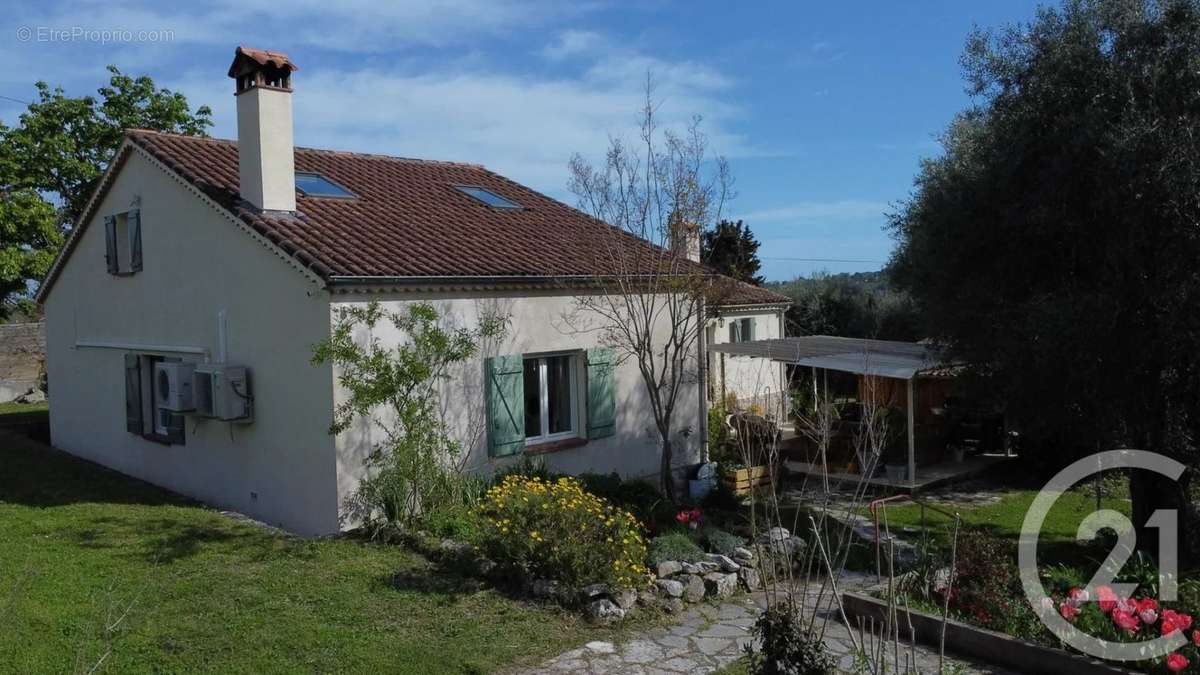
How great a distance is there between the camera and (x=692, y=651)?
746 cm

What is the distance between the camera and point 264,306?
38.3 ft

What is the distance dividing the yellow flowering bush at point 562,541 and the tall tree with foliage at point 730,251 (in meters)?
5.20

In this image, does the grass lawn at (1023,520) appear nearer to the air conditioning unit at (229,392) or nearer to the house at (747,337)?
the house at (747,337)

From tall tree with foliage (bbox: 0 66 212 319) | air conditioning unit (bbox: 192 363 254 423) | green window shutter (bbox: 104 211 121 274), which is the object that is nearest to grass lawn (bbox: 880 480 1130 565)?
air conditioning unit (bbox: 192 363 254 423)

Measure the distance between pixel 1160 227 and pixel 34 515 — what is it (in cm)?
1416

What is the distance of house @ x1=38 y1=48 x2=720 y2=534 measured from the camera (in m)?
11.2

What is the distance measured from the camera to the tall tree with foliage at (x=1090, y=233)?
880 centimetres

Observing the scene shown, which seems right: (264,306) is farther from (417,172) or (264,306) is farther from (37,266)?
(37,266)

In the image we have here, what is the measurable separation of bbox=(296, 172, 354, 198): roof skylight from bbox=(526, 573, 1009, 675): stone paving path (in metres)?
9.05

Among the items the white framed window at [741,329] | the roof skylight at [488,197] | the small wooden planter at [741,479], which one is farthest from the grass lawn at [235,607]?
the white framed window at [741,329]

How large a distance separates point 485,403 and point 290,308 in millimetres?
2945

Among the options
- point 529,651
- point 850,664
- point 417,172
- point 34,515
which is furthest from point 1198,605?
point 417,172

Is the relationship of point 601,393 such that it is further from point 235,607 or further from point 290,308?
point 235,607

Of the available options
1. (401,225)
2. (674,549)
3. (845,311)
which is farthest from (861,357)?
(845,311)
